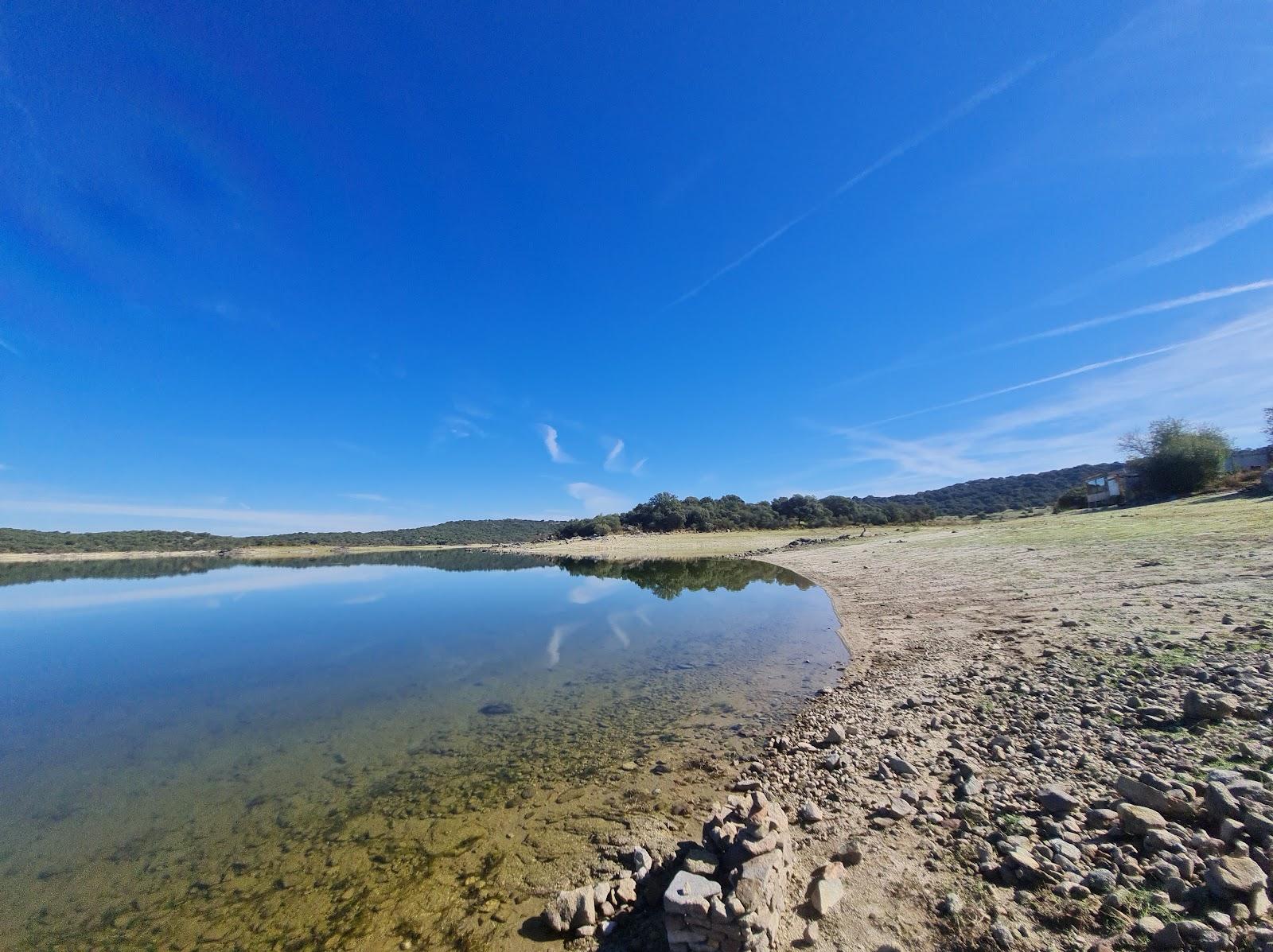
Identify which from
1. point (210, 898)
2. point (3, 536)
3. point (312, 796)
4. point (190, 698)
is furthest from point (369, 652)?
point (3, 536)

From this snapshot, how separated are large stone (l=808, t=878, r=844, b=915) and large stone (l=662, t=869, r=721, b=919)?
34.5 inches

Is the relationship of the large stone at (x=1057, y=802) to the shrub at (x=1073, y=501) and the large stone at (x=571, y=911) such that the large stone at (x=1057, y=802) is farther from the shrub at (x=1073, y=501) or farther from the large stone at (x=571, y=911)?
the shrub at (x=1073, y=501)

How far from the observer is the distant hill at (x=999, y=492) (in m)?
118

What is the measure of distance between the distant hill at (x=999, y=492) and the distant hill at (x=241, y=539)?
351 ft

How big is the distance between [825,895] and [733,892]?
35.6 inches

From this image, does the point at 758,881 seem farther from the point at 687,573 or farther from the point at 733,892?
the point at 687,573

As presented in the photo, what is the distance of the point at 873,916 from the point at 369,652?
18.4 m

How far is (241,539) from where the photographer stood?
547 feet

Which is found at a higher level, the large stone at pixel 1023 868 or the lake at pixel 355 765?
the large stone at pixel 1023 868

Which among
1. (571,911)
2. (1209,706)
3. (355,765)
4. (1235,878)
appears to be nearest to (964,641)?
(1209,706)

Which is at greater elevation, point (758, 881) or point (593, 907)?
point (758, 881)

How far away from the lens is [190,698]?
44.2 ft

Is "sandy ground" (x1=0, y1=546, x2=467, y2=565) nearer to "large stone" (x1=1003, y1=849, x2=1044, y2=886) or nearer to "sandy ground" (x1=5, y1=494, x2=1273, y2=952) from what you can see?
"sandy ground" (x1=5, y1=494, x2=1273, y2=952)

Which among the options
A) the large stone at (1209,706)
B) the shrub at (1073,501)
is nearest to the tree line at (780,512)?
the shrub at (1073,501)
